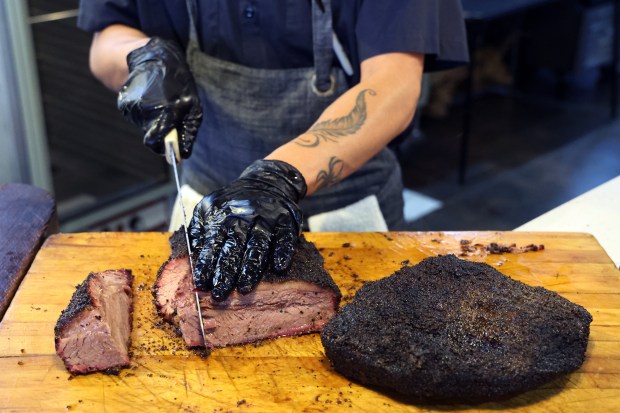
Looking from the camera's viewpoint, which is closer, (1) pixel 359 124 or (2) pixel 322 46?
(1) pixel 359 124

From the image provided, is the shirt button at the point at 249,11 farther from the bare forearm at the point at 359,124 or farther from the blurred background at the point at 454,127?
the blurred background at the point at 454,127

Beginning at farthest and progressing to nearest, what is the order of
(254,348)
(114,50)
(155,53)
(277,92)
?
(114,50), (277,92), (155,53), (254,348)

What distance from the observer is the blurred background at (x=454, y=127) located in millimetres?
4602

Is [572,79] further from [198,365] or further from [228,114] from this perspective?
[198,365]

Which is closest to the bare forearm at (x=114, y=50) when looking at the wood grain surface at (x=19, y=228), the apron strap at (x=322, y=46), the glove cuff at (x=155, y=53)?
the glove cuff at (x=155, y=53)

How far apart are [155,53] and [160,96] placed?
0.74 feet

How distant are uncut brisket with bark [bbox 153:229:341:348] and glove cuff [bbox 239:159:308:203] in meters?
0.21

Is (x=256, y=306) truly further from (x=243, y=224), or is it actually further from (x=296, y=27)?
(x=296, y=27)

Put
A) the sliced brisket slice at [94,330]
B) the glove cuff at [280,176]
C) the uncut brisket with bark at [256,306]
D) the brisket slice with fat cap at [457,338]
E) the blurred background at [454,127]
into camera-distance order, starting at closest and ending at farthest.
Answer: the brisket slice with fat cap at [457,338] → the sliced brisket slice at [94,330] → the uncut brisket with bark at [256,306] → the glove cuff at [280,176] → the blurred background at [454,127]

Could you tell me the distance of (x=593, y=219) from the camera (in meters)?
2.85

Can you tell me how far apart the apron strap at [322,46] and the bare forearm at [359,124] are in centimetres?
17

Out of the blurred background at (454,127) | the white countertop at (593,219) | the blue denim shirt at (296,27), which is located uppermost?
the blue denim shirt at (296,27)

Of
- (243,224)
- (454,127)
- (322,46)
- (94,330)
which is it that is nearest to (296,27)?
(322,46)

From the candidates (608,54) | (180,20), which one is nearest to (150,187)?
(180,20)
